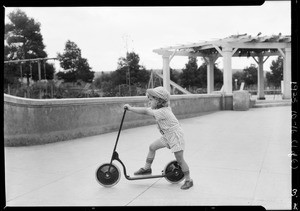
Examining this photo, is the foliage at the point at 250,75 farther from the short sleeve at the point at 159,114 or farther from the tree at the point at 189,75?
the short sleeve at the point at 159,114

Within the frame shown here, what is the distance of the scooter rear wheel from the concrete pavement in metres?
0.08

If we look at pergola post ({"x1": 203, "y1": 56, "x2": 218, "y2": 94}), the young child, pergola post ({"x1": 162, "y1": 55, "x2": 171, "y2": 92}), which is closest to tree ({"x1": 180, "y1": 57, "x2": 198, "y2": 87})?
pergola post ({"x1": 203, "y1": 56, "x2": 218, "y2": 94})

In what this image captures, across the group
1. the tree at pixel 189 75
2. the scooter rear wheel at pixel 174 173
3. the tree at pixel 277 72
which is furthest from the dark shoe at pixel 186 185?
the tree at pixel 189 75

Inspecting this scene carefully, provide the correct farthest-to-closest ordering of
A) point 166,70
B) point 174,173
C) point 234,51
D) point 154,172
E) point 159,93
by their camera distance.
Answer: point 166,70 < point 234,51 < point 154,172 < point 174,173 < point 159,93

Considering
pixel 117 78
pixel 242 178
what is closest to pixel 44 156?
pixel 242 178

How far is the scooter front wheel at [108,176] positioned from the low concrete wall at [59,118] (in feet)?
9.66

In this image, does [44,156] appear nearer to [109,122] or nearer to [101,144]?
[101,144]

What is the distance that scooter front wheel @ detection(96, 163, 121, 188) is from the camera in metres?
3.86

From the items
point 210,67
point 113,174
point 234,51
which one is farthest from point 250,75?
point 113,174

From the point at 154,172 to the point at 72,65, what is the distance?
90.6ft

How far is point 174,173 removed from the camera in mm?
3980

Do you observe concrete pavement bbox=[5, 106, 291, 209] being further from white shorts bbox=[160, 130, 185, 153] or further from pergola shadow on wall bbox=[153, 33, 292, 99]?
pergola shadow on wall bbox=[153, 33, 292, 99]

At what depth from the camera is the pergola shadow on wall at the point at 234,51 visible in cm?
1639

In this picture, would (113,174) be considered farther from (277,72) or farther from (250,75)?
(250,75)
